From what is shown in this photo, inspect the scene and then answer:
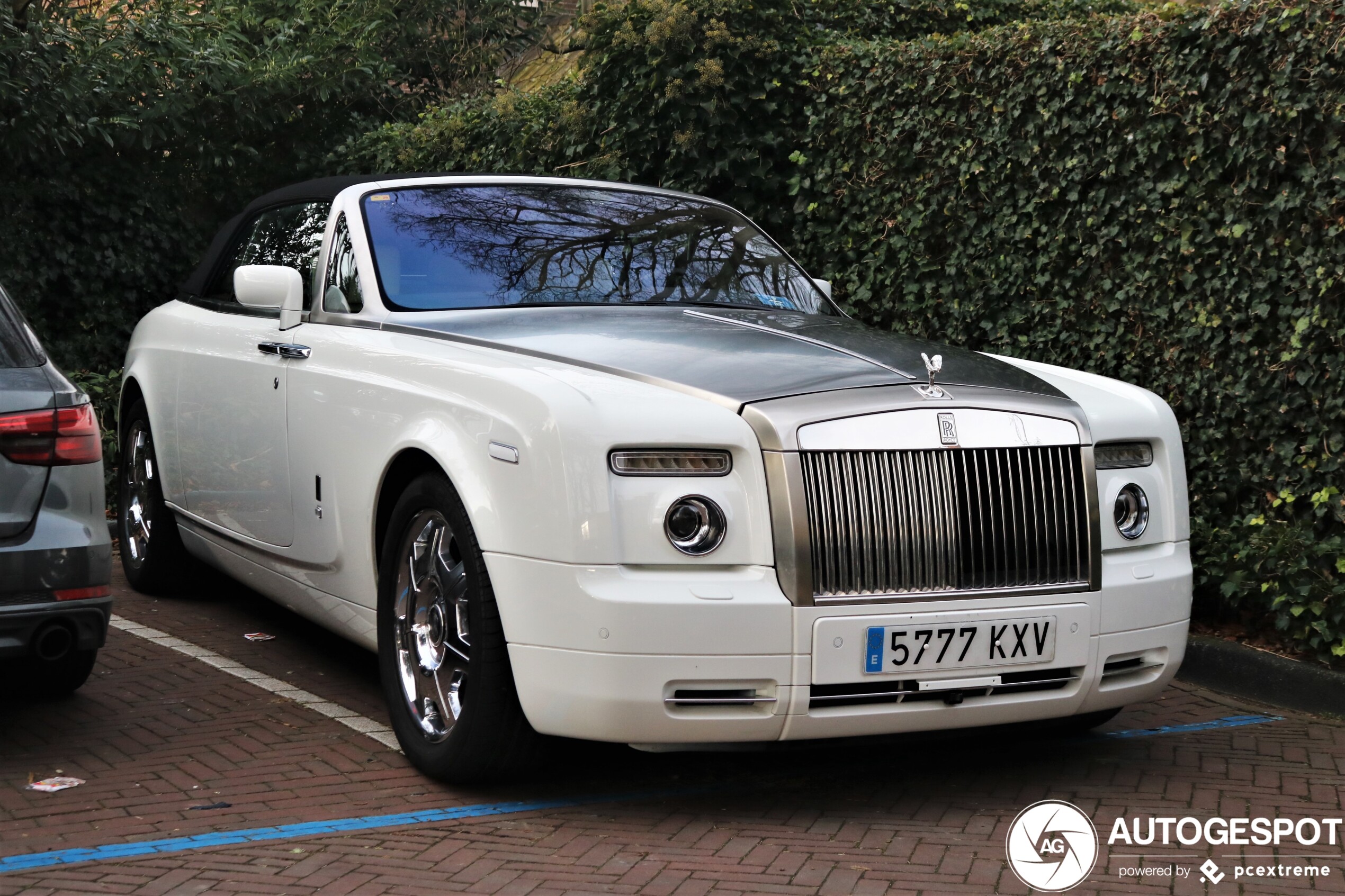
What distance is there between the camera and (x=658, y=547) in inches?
155

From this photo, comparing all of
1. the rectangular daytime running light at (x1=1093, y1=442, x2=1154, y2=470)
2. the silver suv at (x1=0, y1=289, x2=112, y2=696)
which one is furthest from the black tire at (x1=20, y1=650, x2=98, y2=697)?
the rectangular daytime running light at (x1=1093, y1=442, x2=1154, y2=470)

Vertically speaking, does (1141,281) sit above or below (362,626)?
above

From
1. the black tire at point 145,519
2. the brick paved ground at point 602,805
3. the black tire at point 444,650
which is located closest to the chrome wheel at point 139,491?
the black tire at point 145,519

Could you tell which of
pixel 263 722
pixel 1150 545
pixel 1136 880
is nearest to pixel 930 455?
pixel 1150 545

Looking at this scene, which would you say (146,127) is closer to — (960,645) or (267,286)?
(267,286)

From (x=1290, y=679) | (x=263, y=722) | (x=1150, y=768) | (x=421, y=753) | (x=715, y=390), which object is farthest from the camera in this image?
(x=1290, y=679)

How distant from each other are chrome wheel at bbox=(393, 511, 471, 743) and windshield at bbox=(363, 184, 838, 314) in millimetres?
957

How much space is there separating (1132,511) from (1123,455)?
0.17 m

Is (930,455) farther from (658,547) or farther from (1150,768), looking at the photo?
(1150,768)

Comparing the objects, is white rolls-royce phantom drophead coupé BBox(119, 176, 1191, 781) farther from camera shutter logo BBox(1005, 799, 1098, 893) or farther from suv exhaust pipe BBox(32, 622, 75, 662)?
suv exhaust pipe BBox(32, 622, 75, 662)

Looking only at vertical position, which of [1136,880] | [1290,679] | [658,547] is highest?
[658,547]

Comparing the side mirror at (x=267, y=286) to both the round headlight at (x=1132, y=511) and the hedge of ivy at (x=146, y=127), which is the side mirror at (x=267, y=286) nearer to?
the round headlight at (x=1132, y=511)

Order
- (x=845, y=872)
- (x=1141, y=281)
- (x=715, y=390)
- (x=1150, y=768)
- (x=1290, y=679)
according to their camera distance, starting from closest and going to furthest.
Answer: (x=845, y=872), (x=715, y=390), (x=1150, y=768), (x=1290, y=679), (x=1141, y=281)

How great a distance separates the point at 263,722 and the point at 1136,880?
2.91 metres
